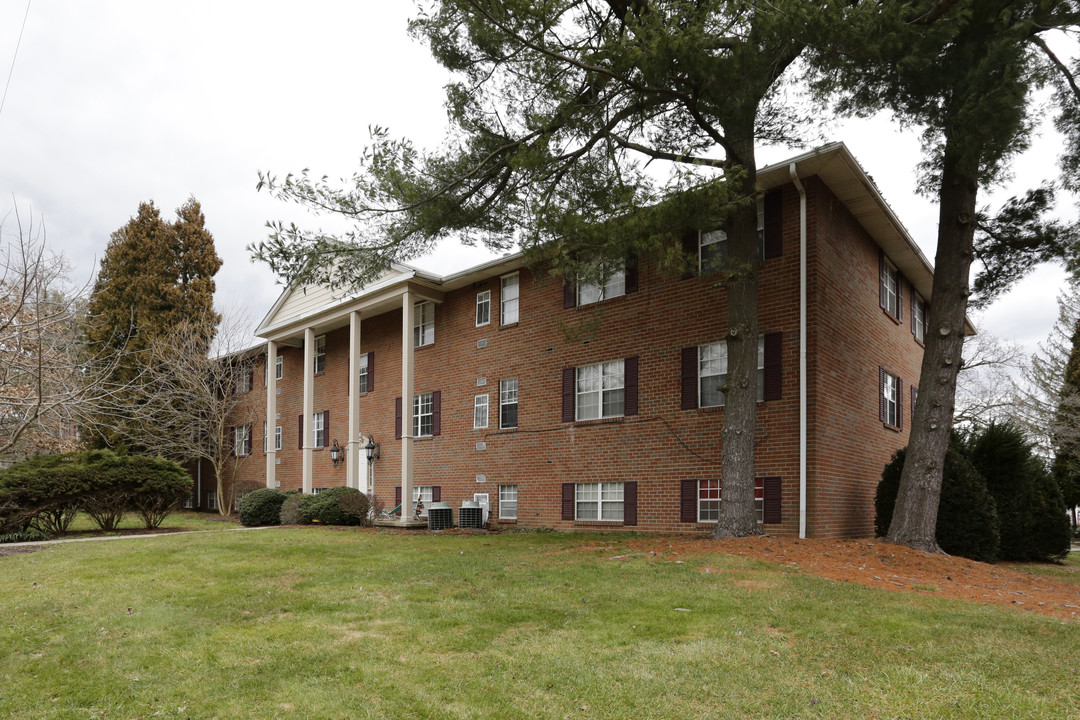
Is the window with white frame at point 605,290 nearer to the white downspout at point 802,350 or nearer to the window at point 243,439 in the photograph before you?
the white downspout at point 802,350

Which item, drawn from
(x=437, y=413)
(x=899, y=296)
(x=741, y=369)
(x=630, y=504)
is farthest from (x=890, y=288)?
(x=437, y=413)

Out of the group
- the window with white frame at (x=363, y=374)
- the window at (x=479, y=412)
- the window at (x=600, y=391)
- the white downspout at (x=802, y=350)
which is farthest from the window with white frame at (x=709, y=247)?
the window with white frame at (x=363, y=374)

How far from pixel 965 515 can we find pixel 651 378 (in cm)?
614

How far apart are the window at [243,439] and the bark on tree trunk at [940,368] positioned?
24.4m

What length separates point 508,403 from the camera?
60.9 ft

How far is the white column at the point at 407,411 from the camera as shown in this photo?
62.0 ft

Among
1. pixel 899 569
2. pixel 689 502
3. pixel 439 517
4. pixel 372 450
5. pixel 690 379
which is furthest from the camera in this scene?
pixel 372 450

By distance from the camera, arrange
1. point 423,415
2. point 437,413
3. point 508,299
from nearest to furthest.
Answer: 1. point 508,299
2. point 437,413
3. point 423,415

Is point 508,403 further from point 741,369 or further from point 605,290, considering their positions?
point 741,369

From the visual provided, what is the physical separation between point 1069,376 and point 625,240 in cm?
2490

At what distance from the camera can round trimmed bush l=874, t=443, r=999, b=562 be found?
1276 centimetres

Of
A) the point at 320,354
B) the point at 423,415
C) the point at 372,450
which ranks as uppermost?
the point at 320,354

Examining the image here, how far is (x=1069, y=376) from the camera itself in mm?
27125

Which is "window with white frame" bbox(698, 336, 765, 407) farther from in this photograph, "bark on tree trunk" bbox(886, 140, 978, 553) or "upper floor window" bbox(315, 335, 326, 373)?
"upper floor window" bbox(315, 335, 326, 373)
